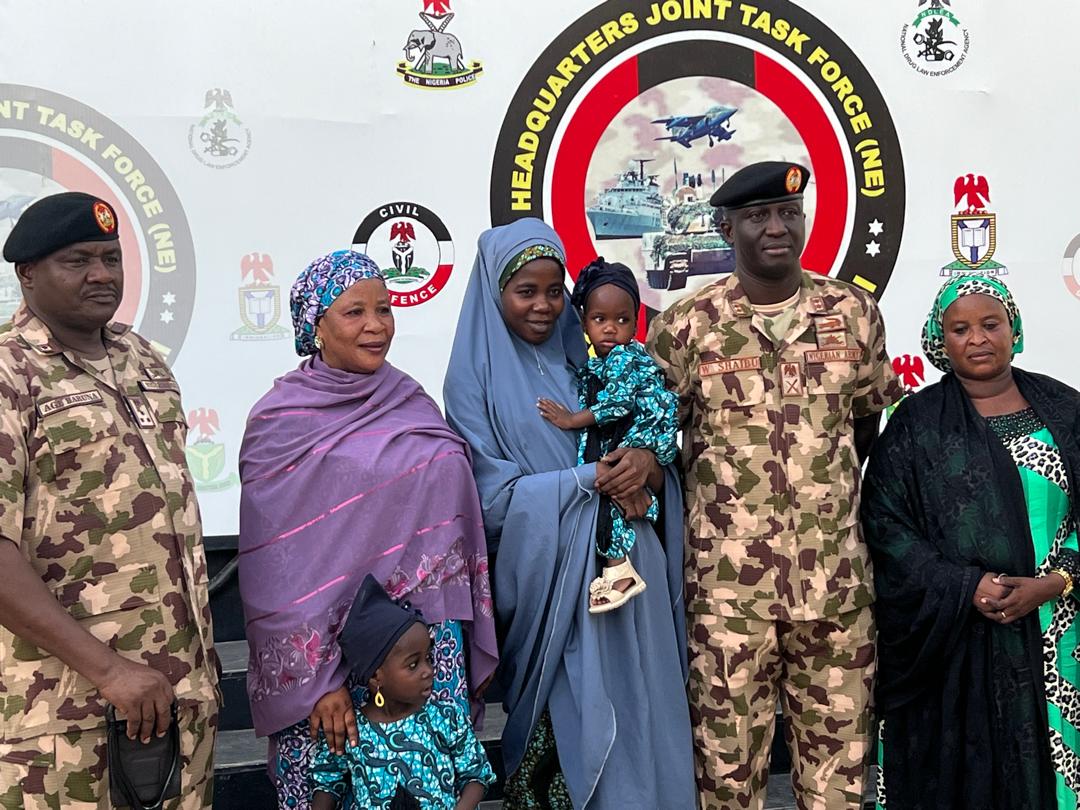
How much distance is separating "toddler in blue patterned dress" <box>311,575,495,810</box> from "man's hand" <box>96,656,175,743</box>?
0.38 metres

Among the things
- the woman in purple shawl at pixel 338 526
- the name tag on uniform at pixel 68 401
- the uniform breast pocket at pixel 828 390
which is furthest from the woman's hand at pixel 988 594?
the name tag on uniform at pixel 68 401

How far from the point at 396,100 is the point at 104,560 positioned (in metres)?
2.39

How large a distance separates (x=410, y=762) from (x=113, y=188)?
8.53 ft

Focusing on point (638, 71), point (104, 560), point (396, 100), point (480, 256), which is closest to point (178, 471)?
point (104, 560)

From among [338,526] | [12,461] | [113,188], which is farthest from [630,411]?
[113,188]

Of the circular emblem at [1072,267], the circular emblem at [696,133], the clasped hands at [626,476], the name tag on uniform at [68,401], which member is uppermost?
the circular emblem at [696,133]

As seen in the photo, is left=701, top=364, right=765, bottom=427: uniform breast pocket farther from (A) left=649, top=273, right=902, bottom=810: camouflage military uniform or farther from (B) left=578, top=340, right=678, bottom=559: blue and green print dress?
(B) left=578, top=340, right=678, bottom=559: blue and green print dress

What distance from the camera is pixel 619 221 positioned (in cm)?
436

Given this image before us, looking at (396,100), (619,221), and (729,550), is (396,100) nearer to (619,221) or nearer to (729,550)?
(619,221)

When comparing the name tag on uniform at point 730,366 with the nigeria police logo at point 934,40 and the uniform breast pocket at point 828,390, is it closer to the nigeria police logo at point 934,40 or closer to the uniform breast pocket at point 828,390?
the uniform breast pocket at point 828,390

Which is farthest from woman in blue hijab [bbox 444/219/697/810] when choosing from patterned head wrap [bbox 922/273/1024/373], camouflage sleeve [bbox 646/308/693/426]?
patterned head wrap [bbox 922/273/1024/373]

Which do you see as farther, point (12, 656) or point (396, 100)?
point (396, 100)

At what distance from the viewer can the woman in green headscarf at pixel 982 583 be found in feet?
8.88

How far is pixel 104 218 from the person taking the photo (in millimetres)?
2328
